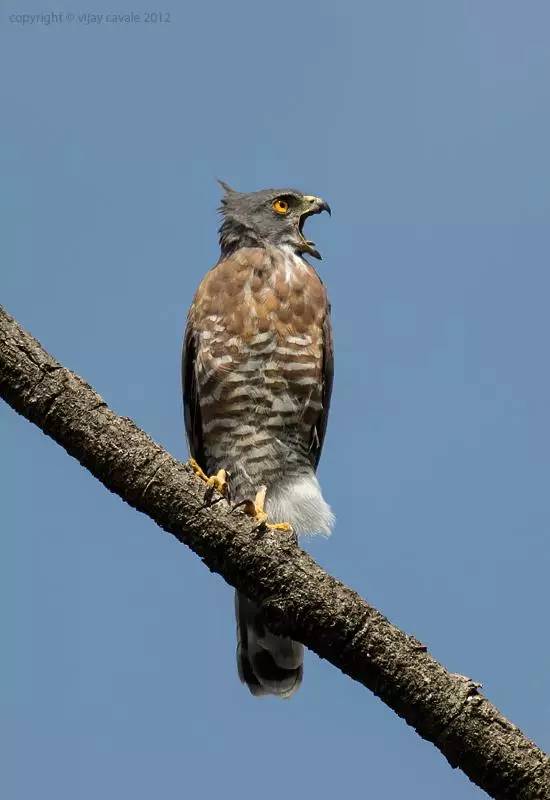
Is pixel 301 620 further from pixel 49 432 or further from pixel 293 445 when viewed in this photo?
pixel 293 445

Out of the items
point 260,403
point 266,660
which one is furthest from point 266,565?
point 260,403

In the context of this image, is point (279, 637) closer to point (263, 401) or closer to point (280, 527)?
point (280, 527)

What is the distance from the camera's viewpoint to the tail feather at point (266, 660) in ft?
20.5

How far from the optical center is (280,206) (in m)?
7.70

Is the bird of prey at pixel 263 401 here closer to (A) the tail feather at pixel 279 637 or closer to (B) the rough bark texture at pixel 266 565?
(A) the tail feather at pixel 279 637

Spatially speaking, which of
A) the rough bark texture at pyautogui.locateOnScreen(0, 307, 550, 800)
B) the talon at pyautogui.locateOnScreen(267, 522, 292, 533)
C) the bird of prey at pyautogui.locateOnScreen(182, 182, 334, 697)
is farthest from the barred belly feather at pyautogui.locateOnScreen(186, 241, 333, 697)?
the rough bark texture at pyautogui.locateOnScreen(0, 307, 550, 800)

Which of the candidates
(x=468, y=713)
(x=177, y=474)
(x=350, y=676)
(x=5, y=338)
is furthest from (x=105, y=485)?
(x=468, y=713)

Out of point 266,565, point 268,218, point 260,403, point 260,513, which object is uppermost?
point 268,218

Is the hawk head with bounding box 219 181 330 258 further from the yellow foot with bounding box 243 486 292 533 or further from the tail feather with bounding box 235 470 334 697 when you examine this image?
the yellow foot with bounding box 243 486 292 533

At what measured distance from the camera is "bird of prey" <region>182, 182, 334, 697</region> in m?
6.46

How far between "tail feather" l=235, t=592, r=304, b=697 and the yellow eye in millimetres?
2930

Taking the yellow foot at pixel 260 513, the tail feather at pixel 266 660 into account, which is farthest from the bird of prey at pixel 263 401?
the yellow foot at pixel 260 513

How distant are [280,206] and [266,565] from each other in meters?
4.01

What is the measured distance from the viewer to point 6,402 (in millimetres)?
4246
